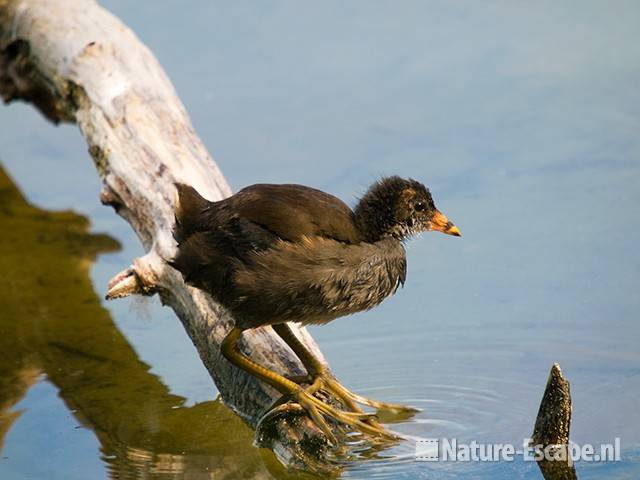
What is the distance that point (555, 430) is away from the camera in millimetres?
5230

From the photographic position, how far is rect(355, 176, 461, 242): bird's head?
5.42 metres

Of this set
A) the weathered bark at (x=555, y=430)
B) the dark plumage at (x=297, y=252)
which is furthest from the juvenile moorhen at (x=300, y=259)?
the weathered bark at (x=555, y=430)

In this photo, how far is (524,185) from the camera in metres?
7.77

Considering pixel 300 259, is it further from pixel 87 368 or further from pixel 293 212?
pixel 87 368

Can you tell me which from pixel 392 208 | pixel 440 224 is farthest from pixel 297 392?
pixel 440 224

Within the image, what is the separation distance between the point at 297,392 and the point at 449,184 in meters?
2.87

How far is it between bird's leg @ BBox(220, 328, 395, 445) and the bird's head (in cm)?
70

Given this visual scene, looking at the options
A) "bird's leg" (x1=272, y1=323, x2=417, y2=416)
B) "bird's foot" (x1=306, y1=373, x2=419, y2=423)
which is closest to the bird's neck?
"bird's leg" (x1=272, y1=323, x2=417, y2=416)

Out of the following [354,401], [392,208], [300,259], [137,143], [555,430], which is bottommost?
[555,430]

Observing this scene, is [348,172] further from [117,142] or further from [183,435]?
[183,435]

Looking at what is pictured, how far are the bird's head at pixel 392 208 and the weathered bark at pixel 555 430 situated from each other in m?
0.95

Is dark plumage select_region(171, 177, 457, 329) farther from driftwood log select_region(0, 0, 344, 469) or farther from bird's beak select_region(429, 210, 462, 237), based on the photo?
driftwood log select_region(0, 0, 344, 469)

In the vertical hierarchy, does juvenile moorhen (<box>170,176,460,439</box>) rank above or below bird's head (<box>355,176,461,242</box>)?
below

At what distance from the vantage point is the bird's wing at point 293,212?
17.2 ft
